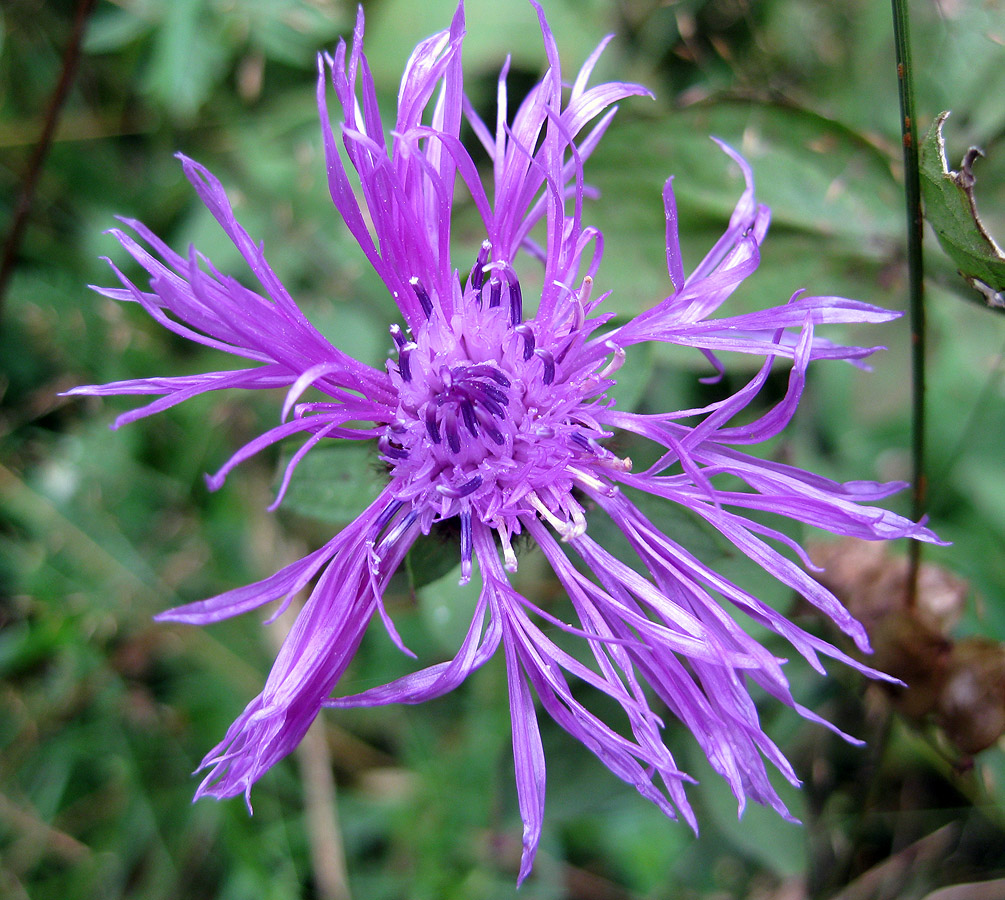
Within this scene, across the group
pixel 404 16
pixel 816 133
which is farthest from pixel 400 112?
pixel 404 16

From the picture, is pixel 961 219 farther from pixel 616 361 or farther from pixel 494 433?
pixel 494 433

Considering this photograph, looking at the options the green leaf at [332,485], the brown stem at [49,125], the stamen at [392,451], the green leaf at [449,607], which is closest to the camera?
the stamen at [392,451]

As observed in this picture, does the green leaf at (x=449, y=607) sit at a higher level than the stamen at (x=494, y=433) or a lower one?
lower

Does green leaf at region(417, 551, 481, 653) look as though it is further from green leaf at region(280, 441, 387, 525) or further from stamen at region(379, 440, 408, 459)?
stamen at region(379, 440, 408, 459)

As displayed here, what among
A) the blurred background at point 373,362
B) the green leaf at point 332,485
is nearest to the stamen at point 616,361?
the green leaf at point 332,485

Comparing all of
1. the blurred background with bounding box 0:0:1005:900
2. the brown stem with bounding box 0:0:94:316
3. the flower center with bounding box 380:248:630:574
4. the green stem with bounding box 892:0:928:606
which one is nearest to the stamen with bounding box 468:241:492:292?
the flower center with bounding box 380:248:630:574

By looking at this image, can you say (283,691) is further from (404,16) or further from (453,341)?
(404,16)

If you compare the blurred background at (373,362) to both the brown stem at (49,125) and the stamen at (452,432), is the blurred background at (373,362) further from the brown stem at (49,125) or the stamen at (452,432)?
the stamen at (452,432)
